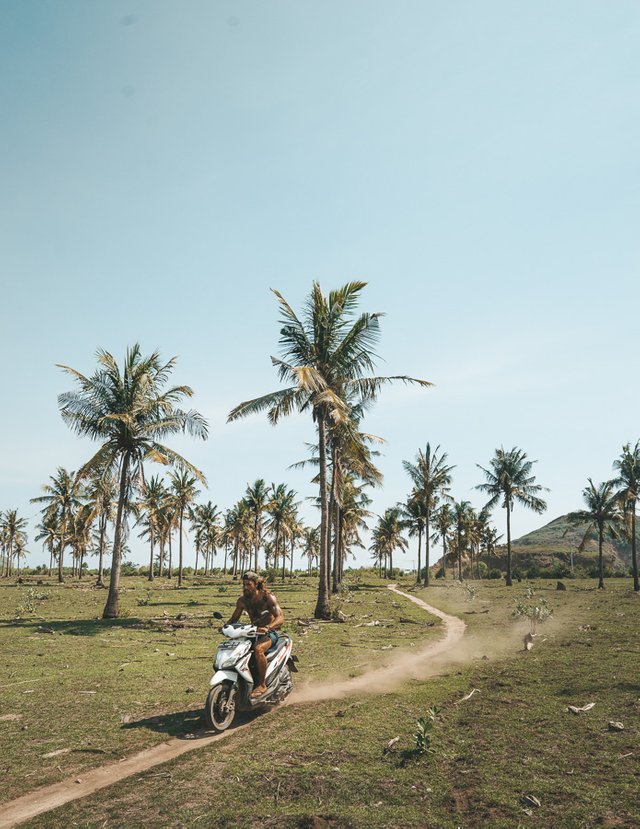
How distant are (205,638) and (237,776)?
12.5 metres

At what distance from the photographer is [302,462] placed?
3781 centimetres

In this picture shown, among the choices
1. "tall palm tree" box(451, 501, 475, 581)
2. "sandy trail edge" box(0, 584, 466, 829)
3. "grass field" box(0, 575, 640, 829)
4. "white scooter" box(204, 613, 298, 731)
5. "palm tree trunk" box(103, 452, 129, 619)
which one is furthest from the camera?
"tall palm tree" box(451, 501, 475, 581)

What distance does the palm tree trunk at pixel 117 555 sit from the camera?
23469 mm

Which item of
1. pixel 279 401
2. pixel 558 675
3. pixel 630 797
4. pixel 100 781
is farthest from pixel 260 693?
pixel 279 401

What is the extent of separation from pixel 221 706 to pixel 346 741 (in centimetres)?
199

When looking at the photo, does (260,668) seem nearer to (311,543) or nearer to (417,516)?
(417,516)

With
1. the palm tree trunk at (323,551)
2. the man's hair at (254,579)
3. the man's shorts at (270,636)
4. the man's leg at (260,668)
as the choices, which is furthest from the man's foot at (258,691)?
the palm tree trunk at (323,551)

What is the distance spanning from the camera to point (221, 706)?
8297 millimetres

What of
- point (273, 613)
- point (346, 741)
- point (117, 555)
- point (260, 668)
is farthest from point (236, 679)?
point (117, 555)

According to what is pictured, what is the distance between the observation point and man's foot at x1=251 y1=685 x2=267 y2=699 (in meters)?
8.69

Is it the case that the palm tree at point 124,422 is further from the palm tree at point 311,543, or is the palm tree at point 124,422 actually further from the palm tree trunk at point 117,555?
the palm tree at point 311,543

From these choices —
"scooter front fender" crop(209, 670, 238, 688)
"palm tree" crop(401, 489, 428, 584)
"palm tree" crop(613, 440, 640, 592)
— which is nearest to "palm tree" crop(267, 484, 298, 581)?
"palm tree" crop(401, 489, 428, 584)

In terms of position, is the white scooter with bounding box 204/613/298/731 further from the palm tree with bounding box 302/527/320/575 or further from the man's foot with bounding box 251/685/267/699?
the palm tree with bounding box 302/527/320/575

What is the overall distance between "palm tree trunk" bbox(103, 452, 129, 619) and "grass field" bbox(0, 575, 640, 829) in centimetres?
721
